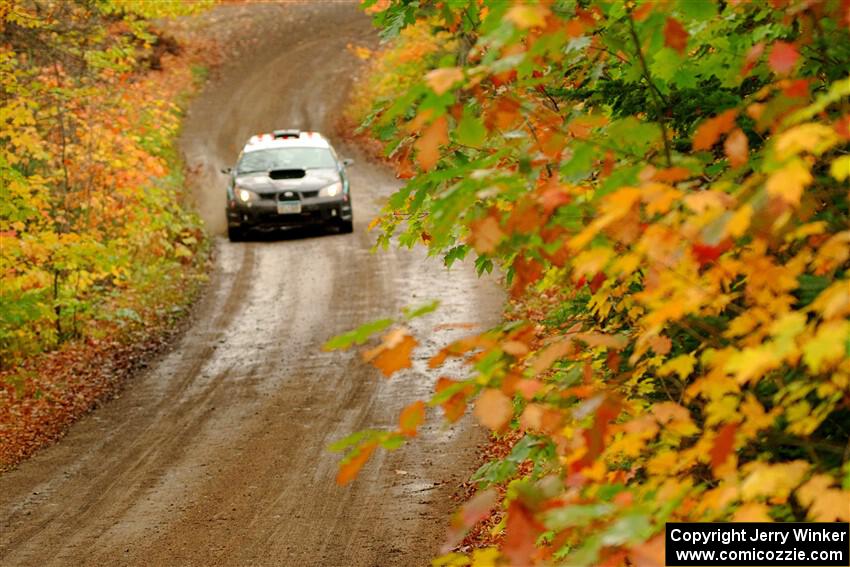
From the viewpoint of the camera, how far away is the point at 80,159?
52.2ft

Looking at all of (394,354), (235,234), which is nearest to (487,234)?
(394,354)

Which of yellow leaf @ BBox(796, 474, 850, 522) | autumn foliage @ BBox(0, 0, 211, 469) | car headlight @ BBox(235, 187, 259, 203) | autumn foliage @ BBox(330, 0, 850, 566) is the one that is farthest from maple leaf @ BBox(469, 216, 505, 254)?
car headlight @ BBox(235, 187, 259, 203)

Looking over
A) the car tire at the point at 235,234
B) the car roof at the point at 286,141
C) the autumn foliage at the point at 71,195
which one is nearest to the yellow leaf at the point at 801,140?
the autumn foliage at the point at 71,195

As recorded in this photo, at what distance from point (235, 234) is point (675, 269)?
18113mm

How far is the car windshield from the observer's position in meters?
20.5

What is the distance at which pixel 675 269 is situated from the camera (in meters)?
3.05

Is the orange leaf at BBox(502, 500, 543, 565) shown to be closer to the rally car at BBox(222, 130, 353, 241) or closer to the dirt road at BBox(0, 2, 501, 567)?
Answer: the dirt road at BBox(0, 2, 501, 567)

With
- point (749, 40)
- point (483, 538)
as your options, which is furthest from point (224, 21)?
point (749, 40)

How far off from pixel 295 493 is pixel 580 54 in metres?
5.77

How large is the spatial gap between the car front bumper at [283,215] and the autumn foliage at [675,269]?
1598 cm

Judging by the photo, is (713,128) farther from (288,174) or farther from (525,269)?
(288,174)

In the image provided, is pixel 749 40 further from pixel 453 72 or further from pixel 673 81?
pixel 453 72

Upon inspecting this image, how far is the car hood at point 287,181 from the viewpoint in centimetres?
1988

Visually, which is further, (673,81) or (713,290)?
(673,81)
